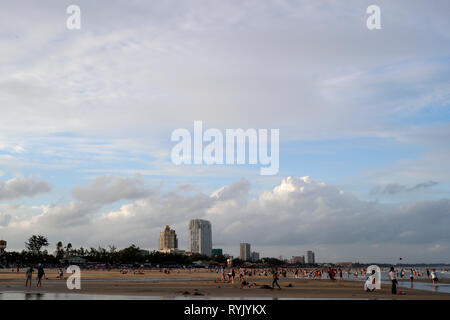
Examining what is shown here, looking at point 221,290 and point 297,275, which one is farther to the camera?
point 297,275

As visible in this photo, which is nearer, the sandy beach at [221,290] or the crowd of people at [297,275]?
the sandy beach at [221,290]

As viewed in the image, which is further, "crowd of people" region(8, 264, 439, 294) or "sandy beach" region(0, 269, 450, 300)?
"crowd of people" region(8, 264, 439, 294)

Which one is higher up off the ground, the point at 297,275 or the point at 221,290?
the point at 221,290

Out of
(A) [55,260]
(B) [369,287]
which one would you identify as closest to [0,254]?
(A) [55,260]
